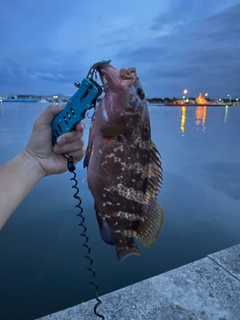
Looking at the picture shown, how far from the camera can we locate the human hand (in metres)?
1.51

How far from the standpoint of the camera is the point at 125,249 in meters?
1.45

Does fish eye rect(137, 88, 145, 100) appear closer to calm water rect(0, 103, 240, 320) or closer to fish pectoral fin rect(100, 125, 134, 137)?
fish pectoral fin rect(100, 125, 134, 137)

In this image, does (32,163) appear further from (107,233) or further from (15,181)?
(107,233)

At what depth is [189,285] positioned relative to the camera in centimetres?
286

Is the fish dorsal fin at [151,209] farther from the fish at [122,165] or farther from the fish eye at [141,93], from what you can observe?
the fish eye at [141,93]

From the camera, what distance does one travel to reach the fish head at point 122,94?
139 centimetres

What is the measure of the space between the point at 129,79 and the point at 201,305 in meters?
2.41

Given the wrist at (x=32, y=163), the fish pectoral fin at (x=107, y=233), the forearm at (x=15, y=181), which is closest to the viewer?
the fish pectoral fin at (x=107, y=233)

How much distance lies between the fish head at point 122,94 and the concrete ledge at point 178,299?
2.02 meters

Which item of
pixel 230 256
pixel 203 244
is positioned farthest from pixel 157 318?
pixel 203 244

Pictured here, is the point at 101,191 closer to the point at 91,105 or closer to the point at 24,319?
the point at 91,105

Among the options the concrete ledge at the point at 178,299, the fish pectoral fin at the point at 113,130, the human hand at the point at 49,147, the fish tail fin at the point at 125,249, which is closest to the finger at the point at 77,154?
the human hand at the point at 49,147

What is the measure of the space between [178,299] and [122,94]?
7.48 feet

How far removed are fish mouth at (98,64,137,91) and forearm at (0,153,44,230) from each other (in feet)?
2.78
